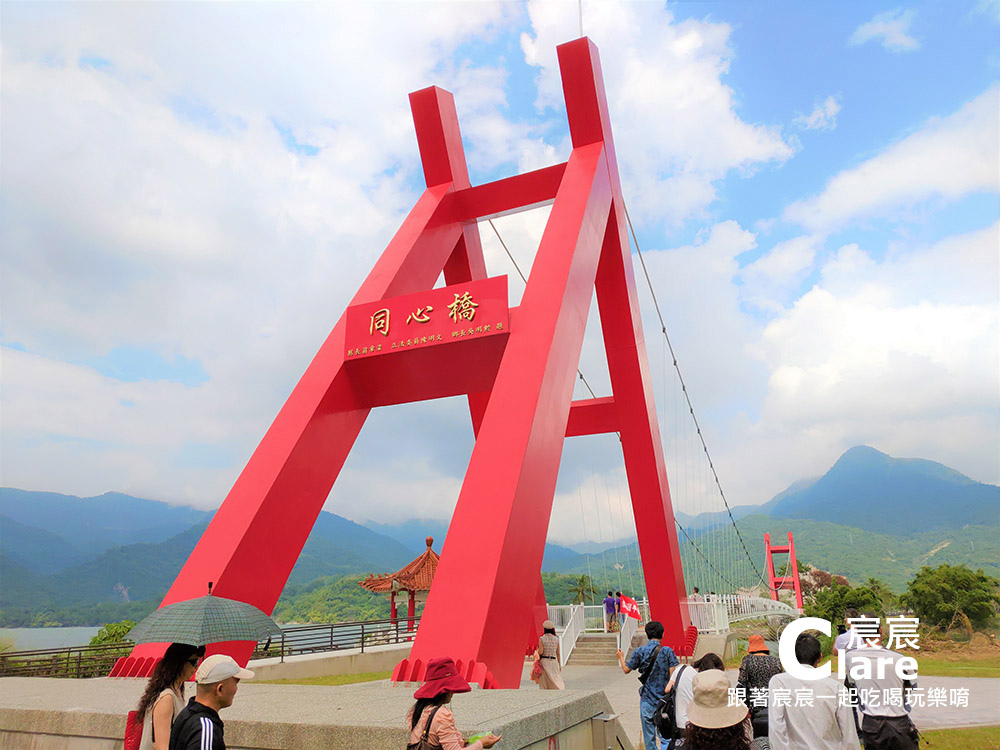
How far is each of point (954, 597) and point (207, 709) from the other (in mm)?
16599

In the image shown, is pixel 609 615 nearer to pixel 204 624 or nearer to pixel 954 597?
pixel 954 597

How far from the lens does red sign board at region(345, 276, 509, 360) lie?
6594mm

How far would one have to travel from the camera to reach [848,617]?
14.8 feet

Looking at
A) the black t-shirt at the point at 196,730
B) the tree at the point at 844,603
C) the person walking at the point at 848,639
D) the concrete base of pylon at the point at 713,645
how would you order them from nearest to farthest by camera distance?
the black t-shirt at the point at 196,730, the person walking at the point at 848,639, the concrete base of pylon at the point at 713,645, the tree at the point at 844,603

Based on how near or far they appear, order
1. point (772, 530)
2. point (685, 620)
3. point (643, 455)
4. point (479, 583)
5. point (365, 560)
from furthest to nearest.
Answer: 1. point (365, 560)
2. point (772, 530)
3. point (685, 620)
4. point (643, 455)
5. point (479, 583)

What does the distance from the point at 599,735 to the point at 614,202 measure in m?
7.45

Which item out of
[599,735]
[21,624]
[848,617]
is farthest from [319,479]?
[21,624]

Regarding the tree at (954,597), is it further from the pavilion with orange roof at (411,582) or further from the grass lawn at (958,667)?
the pavilion with orange roof at (411,582)

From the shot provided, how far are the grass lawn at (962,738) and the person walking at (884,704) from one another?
3.51 meters

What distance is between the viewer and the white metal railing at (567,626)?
45.2 feet

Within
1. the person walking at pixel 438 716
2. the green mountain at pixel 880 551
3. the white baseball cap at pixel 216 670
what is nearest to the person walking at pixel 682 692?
the person walking at pixel 438 716

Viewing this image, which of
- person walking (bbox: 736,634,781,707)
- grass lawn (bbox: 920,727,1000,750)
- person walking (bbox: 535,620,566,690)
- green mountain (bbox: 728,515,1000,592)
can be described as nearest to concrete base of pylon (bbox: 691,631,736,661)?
grass lawn (bbox: 920,727,1000,750)

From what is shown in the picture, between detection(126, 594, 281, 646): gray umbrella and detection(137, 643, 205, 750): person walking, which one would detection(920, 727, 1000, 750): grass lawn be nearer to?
detection(126, 594, 281, 646): gray umbrella

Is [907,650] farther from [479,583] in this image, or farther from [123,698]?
[123,698]
